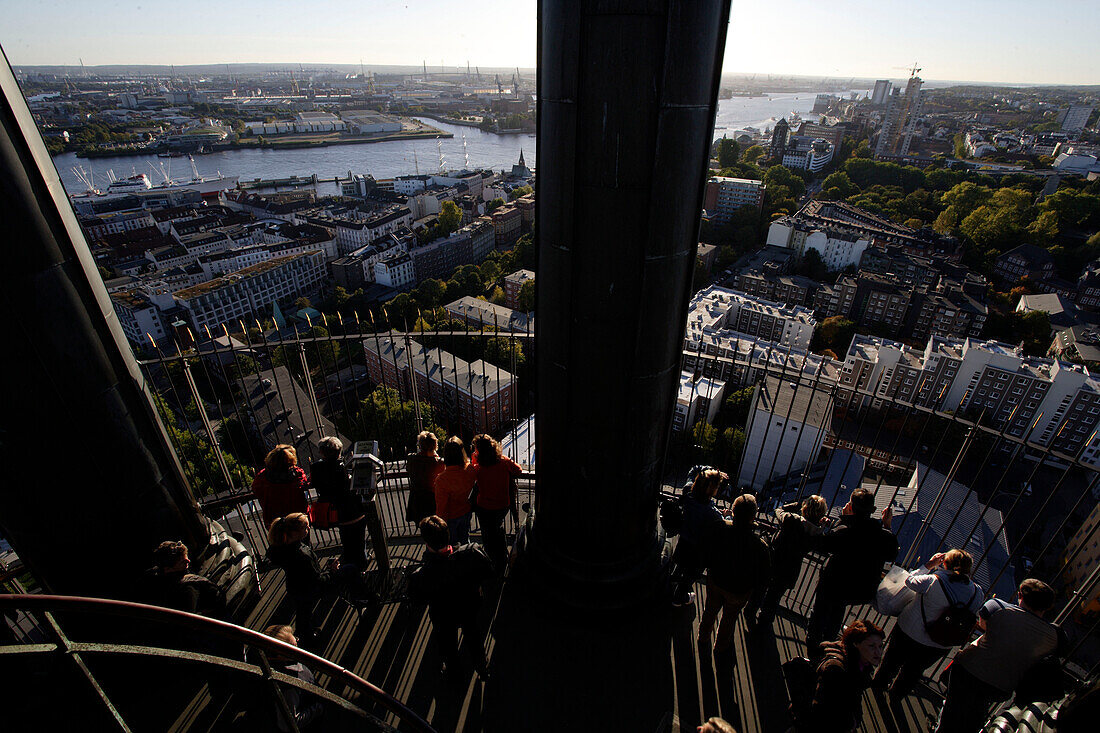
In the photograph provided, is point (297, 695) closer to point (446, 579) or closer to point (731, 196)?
point (446, 579)

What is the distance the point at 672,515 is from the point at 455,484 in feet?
4.84

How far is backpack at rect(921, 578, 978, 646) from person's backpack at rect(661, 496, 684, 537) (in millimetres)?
1357

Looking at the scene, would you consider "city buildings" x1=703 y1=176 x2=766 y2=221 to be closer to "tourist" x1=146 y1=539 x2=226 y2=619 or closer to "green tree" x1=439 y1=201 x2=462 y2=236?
"green tree" x1=439 y1=201 x2=462 y2=236

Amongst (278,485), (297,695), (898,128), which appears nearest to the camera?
(297,695)

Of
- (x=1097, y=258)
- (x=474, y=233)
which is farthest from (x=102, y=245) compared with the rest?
(x=1097, y=258)

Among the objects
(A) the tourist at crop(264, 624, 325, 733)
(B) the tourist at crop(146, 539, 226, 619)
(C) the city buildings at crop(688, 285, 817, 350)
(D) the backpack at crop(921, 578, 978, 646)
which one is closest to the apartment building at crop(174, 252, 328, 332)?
(C) the city buildings at crop(688, 285, 817, 350)

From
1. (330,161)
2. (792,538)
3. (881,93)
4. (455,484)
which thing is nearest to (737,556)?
(792,538)

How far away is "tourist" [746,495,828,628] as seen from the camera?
317 cm

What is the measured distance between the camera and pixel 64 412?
2646 mm

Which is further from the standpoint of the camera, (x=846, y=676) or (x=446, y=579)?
(x=446, y=579)

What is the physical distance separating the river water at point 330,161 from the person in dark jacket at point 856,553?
243 ft

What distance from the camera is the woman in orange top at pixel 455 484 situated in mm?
3475

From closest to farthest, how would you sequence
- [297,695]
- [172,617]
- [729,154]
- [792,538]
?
[172,617], [297,695], [792,538], [729,154]

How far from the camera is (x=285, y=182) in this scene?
225 ft
